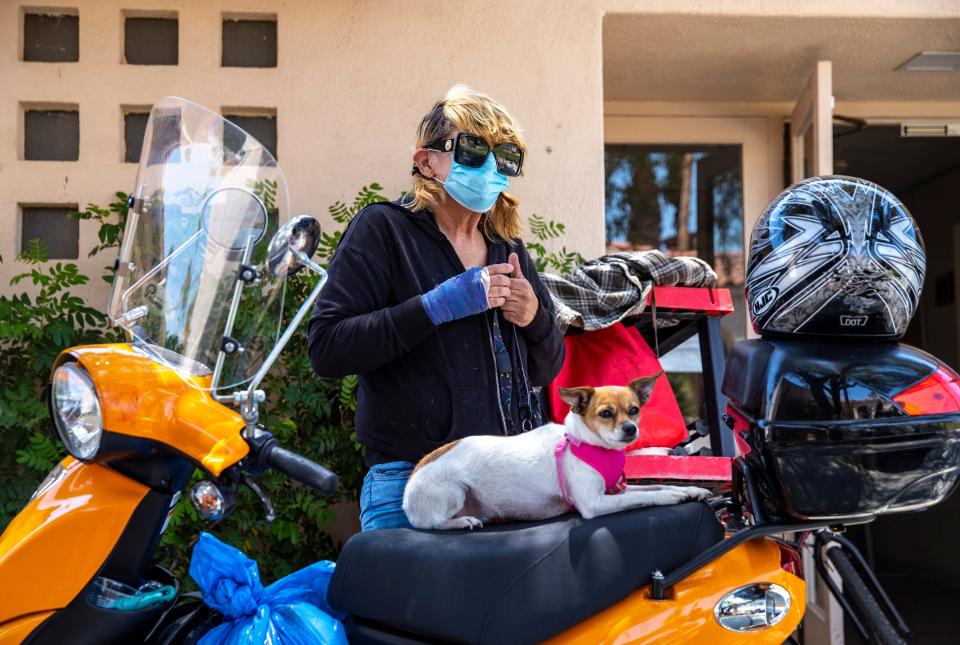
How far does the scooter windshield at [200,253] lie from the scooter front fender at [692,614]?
0.80m

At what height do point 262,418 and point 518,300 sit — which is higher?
point 518,300

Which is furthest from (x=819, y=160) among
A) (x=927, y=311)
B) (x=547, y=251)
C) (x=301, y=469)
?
(x=927, y=311)

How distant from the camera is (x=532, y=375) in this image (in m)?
2.37

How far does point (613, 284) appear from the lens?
329 centimetres

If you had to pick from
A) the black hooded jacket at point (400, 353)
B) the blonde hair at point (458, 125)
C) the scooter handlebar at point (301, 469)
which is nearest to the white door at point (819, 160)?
the blonde hair at point (458, 125)

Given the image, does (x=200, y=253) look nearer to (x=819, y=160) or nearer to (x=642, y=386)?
(x=642, y=386)

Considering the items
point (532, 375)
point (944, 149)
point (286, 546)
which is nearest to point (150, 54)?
point (286, 546)

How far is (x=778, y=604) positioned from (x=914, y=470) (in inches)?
12.8

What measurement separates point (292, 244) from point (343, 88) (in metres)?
2.77

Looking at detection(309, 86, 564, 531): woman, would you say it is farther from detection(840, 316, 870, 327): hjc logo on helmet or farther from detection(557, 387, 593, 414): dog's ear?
detection(840, 316, 870, 327): hjc logo on helmet

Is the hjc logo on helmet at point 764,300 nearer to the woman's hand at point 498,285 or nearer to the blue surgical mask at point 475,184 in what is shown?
the woman's hand at point 498,285

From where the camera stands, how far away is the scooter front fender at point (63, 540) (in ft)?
5.42

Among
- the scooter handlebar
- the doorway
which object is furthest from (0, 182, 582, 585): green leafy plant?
the doorway

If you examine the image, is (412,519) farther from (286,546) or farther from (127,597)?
(286,546)
